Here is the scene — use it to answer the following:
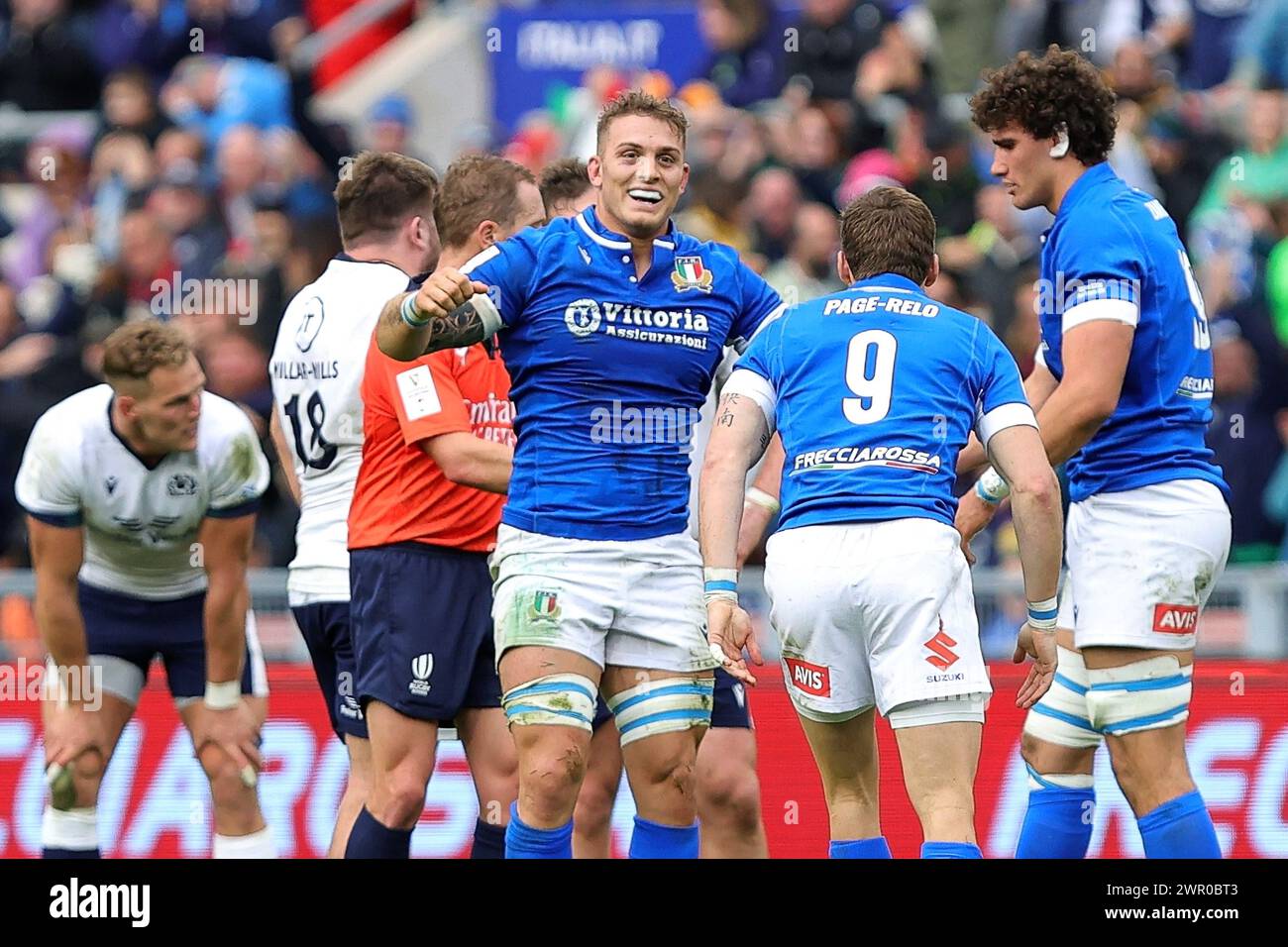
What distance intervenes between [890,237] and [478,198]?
169 centimetres

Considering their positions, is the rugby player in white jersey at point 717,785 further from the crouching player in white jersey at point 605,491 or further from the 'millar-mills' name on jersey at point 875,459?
the 'millar-mills' name on jersey at point 875,459

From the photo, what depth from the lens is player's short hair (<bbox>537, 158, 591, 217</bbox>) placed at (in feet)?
25.1

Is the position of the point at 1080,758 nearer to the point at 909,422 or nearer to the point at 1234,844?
the point at 909,422

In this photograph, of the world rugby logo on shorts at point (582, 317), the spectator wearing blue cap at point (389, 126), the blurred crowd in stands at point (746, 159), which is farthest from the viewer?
the spectator wearing blue cap at point (389, 126)

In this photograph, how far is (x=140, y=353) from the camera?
7.95 m

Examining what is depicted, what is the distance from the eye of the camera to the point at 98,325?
13.3 m

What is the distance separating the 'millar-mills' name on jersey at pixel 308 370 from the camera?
7422 millimetres

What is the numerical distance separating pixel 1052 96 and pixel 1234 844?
3510 mm

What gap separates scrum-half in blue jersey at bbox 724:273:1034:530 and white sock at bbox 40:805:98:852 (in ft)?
11.8

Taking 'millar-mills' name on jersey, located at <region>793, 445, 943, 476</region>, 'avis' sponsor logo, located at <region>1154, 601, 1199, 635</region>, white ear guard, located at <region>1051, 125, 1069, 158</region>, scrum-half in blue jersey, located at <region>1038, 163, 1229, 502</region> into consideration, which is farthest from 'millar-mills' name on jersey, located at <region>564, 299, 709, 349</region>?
'avis' sponsor logo, located at <region>1154, 601, 1199, 635</region>

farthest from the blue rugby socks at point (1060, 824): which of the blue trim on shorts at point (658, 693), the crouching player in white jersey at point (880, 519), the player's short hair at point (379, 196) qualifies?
the player's short hair at point (379, 196)

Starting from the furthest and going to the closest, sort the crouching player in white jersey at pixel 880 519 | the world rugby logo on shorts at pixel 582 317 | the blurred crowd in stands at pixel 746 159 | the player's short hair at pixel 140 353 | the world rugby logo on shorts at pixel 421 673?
the blurred crowd in stands at pixel 746 159
the player's short hair at pixel 140 353
the world rugby logo on shorts at pixel 421 673
the world rugby logo on shorts at pixel 582 317
the crouching player in white jersey at pixel 880 519

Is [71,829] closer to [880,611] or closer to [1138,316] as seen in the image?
[880,611]
